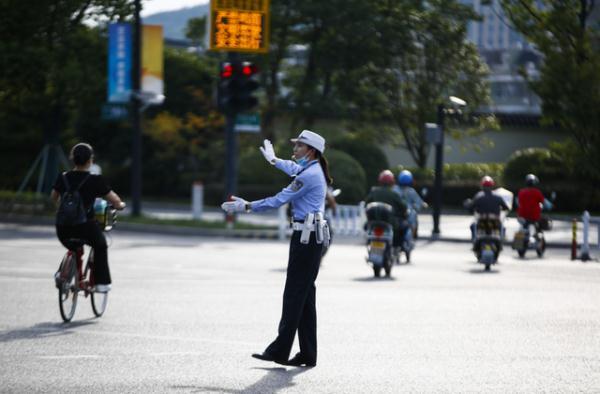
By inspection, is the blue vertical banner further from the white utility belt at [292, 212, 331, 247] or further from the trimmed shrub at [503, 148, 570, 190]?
the white utility belt at [292, 212, 331, 247]

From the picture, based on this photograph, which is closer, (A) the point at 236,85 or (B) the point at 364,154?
(A) the point at 236,85

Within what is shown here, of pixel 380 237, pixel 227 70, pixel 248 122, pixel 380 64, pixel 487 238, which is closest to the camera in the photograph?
pixel 380 237

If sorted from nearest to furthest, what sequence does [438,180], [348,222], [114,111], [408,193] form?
1. [408,193]
2. [348,222]
3. [438,180]
4. [114,111]

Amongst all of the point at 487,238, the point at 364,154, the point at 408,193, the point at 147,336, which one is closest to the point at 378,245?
the point at 487,238

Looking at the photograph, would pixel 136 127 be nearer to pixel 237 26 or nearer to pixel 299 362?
pixel 237 26

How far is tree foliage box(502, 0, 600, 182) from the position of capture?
1126 inches

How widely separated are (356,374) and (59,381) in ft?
7.03

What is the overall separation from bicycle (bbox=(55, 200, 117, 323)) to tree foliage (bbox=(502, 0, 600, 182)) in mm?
17690

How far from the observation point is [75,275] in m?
12.6

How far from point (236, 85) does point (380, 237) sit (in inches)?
339

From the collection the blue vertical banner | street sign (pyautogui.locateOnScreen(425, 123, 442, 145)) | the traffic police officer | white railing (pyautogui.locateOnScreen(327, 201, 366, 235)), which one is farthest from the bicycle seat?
the blue vertical banner

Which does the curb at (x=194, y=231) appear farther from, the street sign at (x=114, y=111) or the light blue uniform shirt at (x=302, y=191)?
the light blue uniform shirt at (x=302, y=191)

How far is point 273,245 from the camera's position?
26.9 meters

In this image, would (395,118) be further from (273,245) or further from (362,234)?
(273,245)
